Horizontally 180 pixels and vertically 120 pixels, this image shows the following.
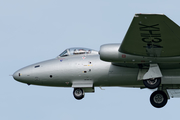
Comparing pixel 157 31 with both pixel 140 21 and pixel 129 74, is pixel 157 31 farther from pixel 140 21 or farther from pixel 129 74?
pixel 129 74

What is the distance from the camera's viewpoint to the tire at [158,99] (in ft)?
89.4

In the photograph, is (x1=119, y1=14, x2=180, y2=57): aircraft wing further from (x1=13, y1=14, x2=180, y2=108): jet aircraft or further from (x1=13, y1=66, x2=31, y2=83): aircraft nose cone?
(x1=13, y1=66, x2=31, y2=83): aircraft nose cone

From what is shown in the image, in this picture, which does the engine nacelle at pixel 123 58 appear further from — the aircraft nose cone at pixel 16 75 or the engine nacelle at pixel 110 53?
the aircraft nose cone at pixel 16 75

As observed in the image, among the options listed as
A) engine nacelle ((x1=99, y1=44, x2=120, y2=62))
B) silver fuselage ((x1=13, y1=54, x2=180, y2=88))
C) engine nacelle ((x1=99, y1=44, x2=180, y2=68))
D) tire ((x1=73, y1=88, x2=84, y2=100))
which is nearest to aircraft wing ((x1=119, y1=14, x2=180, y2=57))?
engine nacelle ((x1=99, y1=44, x2=180, y2=68))

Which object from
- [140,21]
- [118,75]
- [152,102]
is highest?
[140,21]

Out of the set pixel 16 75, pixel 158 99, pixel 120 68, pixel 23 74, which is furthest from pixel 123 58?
pixel 16 75

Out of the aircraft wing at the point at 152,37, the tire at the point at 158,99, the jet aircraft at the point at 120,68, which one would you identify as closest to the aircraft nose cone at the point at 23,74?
the jet aircraft at the point at 120,68

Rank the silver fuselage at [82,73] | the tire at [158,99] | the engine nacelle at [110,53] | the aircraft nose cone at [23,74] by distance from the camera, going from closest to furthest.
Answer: the engine nacelle at [110,53] → the silver fuselage at [82,73] → the tire at [158,99] → the aircraft nose cone at [23,74]

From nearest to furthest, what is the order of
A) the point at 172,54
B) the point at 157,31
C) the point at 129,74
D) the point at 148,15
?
the point at 148,15 → the point at 157,31 → the point at 172,54 → the point at 129,74

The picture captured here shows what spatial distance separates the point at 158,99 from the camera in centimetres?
2736

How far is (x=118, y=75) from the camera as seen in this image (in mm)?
26578

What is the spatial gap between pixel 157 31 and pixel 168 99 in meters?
7.45

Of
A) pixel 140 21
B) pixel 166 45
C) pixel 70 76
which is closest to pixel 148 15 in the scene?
pixel 140 21

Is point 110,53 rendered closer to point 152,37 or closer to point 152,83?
point 152,37
